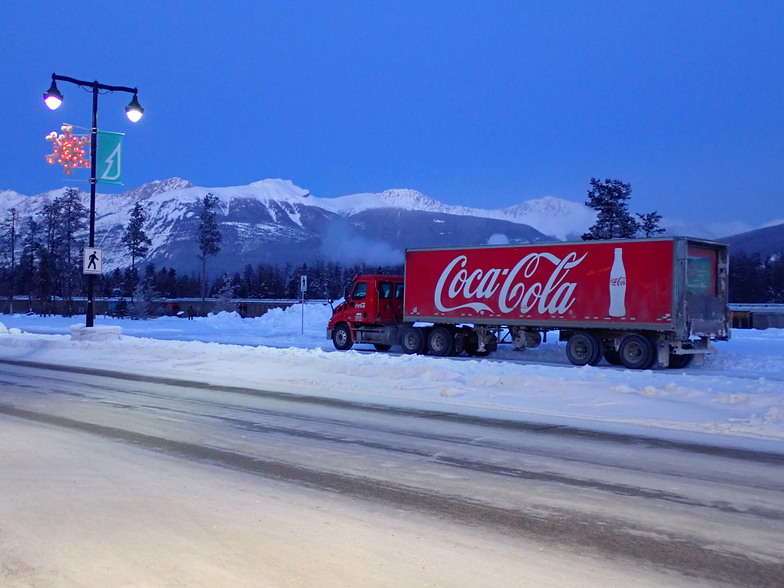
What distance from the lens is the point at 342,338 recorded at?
2888cm

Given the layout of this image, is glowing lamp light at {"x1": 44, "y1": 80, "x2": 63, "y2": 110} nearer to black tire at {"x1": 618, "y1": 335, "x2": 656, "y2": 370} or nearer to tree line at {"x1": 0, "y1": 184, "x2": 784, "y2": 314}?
black tire at {"x1": 618, "y1": 335, "x2": 656, "y2": 370}

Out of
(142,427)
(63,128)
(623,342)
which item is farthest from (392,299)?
(142,427)

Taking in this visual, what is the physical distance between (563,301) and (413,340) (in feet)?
21.0

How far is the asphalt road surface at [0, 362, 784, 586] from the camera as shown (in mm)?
5117

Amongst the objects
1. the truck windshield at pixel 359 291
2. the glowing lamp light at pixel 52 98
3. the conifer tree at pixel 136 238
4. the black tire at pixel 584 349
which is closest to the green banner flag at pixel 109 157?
the glowing lamp light at pixel 52 98

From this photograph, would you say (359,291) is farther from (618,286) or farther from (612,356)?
(618,286)

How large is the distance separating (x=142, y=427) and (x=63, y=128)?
15.5m

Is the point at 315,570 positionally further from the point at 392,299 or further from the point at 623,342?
the point at 392,299

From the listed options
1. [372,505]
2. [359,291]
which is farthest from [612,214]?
[372,505]

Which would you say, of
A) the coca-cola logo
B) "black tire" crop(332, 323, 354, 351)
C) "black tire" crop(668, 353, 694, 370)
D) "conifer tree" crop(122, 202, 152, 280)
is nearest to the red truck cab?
"black tire" crop(332, 323, 354, 351)

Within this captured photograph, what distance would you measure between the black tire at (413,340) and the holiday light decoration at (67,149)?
40.6 feet

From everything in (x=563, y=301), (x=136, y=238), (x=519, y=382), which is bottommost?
(x=519, y=382)

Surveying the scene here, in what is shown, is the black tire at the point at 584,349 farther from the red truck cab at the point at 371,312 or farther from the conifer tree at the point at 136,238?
the conifer tree at the point at 136,238

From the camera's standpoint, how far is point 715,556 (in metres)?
5.50
